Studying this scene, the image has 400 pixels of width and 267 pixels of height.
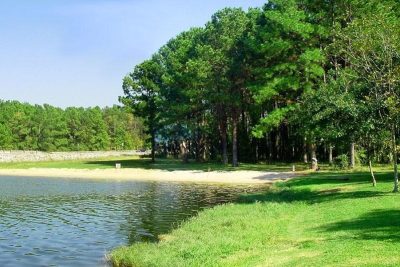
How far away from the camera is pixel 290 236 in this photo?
16.8 meters

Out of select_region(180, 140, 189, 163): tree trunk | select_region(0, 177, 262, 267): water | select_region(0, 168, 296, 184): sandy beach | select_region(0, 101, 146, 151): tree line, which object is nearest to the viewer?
select_region(0, 177, 262, 267): water

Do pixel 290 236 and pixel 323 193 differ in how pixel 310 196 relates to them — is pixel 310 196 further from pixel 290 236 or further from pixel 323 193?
pixel 290 236

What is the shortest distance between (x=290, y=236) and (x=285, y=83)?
115 ft

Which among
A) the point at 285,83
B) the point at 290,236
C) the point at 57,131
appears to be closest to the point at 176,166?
the point at 285,83

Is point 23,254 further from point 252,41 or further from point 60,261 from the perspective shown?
point 252,41

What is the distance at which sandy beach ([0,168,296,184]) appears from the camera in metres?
48.6

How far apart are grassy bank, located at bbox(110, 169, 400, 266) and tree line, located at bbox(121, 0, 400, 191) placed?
183 inches

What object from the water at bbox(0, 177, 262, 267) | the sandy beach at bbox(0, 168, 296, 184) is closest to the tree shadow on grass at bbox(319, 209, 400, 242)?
the water at bbox(0, 177, 262, 267)

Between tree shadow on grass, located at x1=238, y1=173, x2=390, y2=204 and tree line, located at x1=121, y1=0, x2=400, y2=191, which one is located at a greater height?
tree line, located at x1=121, y1=0, x2=400, y2=191

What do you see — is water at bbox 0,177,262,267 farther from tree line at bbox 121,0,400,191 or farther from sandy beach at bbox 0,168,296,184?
tree line at bbox 121,0,400,191

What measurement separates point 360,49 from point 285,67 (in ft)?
82.8

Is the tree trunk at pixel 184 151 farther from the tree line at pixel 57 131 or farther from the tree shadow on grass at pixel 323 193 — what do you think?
the tree shadow on grass at pixel 323 193

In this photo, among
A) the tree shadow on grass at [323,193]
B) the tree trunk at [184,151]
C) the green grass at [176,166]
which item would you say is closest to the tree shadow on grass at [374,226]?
the tree shadow on grass at [323,193]

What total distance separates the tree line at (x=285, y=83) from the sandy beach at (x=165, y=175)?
4.75 meters
